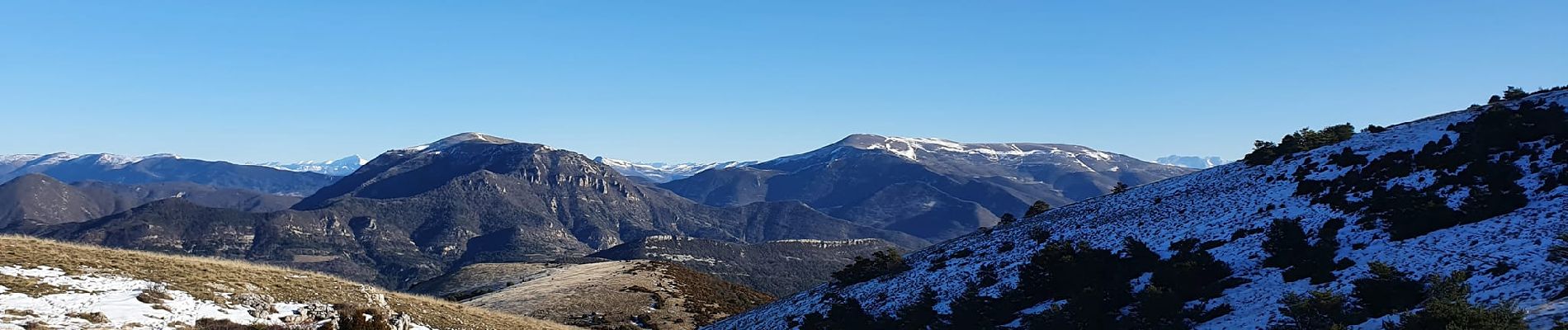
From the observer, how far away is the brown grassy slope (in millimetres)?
31047

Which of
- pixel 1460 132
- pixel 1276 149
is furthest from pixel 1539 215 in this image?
pixel 1276 149

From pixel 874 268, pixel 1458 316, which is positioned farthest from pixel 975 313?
pixel 1458 316

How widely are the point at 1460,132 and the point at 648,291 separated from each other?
210ft

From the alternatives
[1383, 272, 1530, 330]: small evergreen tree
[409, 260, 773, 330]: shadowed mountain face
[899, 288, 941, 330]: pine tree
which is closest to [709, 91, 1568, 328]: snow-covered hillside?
[899, 288, 941, 330]: pine tree

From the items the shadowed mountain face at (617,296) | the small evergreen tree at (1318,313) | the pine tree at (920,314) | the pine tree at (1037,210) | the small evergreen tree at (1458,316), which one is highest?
the pine tree at (1037,210)

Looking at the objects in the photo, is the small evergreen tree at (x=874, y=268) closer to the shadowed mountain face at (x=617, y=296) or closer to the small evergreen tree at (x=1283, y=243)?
the shadowed mountain face at (x=617, y=296)

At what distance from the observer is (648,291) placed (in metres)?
82.1

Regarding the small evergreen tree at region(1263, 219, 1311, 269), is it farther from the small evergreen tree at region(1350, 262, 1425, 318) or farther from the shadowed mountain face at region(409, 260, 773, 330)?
the shadowed mountain face at region(409, 260, 773, 330)

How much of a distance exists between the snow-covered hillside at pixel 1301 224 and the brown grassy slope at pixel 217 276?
63.4ft

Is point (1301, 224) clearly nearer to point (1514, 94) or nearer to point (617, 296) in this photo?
point (1514, 94)

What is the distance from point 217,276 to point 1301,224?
46167 mm

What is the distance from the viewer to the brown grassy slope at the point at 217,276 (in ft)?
102

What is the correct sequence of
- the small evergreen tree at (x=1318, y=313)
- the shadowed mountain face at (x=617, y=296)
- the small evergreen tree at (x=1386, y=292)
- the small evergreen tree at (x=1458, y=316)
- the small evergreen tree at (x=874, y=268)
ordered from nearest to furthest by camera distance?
the small evergreen tree at (x=1458, y=316)
the small evergreen tree at (x=1318, y=313)
the small evergreen tree at (x=1386, y=292)
the small evergreen tree at (x=874, y=268)
the shadowed mountain face at (x=617, y=296)

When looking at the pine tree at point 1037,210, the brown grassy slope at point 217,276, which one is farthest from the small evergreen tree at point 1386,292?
the pine tree at point 1037,210
